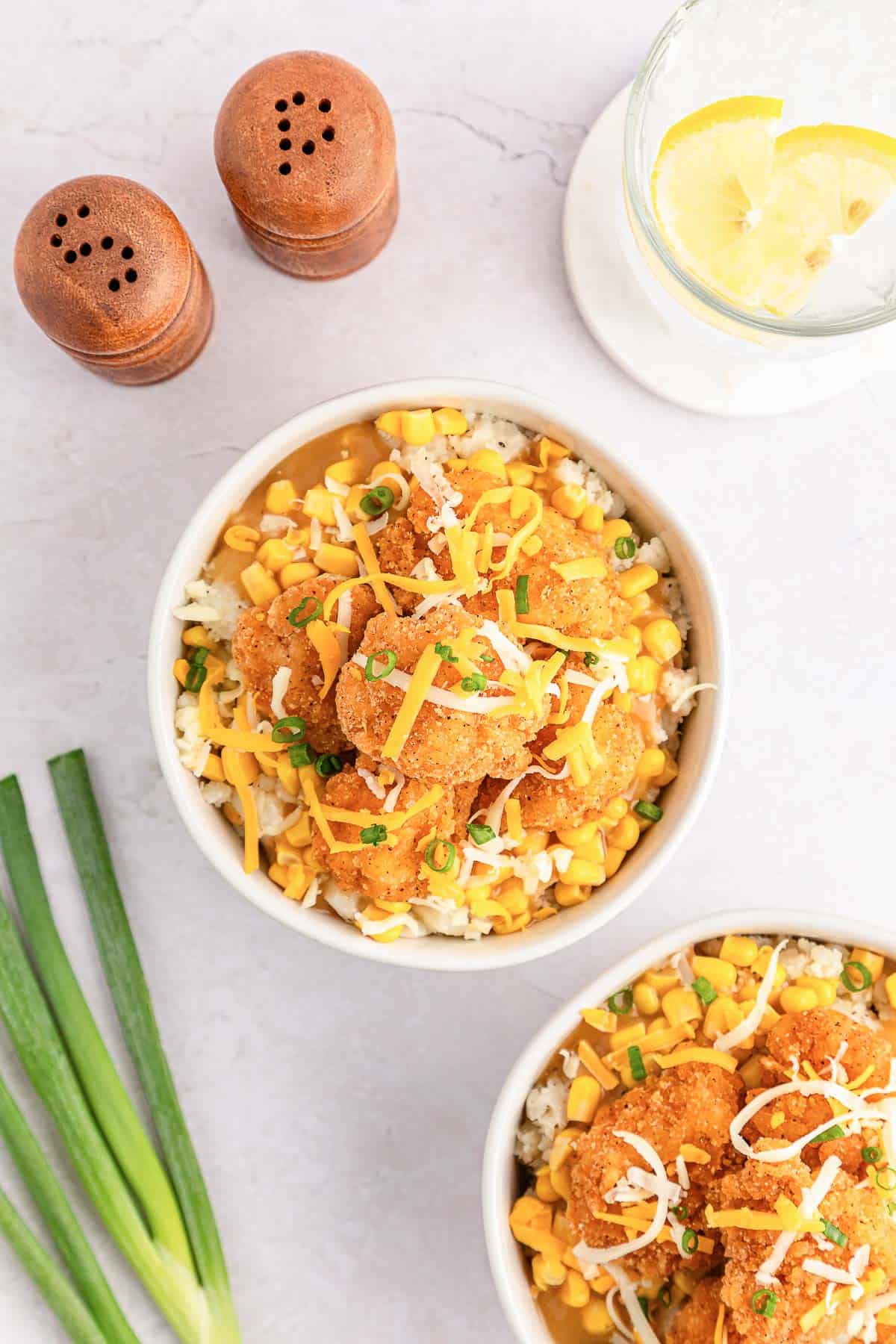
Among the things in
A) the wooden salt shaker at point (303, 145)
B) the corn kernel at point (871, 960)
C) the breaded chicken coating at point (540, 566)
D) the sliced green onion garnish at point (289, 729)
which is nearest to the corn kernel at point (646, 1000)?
the corn kernel at point (871, 960)

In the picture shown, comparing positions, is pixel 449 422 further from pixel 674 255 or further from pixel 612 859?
pixel 612 859

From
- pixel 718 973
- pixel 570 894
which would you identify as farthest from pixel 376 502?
pixel 718 973

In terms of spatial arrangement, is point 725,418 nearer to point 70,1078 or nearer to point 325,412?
point 325,412

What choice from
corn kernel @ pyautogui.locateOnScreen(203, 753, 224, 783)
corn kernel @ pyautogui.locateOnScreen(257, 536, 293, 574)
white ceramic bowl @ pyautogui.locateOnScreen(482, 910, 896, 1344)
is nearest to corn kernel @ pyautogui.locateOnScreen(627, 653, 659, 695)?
white ceramic bowl @ pyautogui.locateOnScreen(482, 910, 896, 1344)

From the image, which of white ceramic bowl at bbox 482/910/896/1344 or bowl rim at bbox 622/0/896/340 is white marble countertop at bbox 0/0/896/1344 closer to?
bowl rim at bbox 622/0/896/340

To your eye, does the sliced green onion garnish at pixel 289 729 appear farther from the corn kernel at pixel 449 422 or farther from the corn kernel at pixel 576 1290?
the corn kernel at pixel 576 1290

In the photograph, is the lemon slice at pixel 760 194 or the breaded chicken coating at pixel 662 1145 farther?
the lemon slice at pixel 760 194
